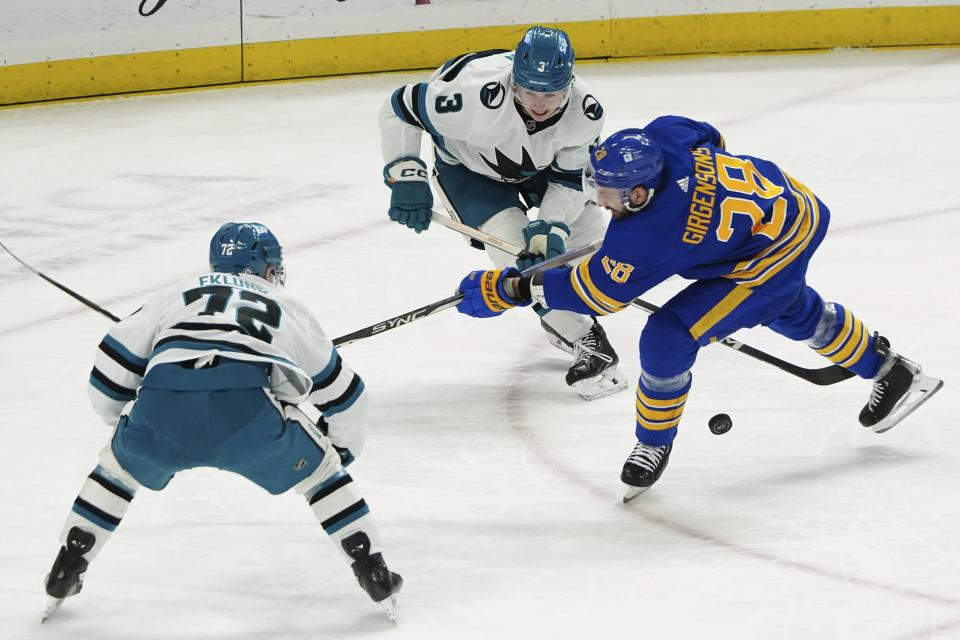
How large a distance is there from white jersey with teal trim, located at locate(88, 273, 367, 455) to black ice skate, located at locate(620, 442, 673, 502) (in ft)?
2.61

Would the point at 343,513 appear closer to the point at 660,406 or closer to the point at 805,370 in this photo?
the point at 660,406

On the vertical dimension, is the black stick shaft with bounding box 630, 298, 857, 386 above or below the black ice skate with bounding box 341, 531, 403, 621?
below

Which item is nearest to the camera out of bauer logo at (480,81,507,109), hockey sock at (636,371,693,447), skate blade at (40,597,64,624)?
skate blade at (40,597,64,624)

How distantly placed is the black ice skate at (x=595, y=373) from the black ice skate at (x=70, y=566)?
161 cm

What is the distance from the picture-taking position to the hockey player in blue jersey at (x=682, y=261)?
2.92 m

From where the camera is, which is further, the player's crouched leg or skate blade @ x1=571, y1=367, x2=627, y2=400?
skate blade @ x1=571, y1=367, x2=627, y2=400

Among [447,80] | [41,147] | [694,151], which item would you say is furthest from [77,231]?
[694,151]

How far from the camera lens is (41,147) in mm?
6539

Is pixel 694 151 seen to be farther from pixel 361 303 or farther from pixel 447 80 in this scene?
pixel 361 303

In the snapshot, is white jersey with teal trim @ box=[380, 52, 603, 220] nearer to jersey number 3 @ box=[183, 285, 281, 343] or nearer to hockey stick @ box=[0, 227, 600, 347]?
hockey stick @ box=[0, 227, 600, 347]

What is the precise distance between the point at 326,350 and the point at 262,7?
5.21 metres

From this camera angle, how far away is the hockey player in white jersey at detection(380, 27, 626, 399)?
367 centimetres

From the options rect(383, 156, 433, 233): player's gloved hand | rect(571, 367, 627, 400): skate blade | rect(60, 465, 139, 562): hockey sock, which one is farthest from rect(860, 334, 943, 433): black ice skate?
rect(60, 465, 139, 562): hockey sock

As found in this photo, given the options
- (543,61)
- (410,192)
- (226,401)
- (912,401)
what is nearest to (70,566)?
(226,401)
